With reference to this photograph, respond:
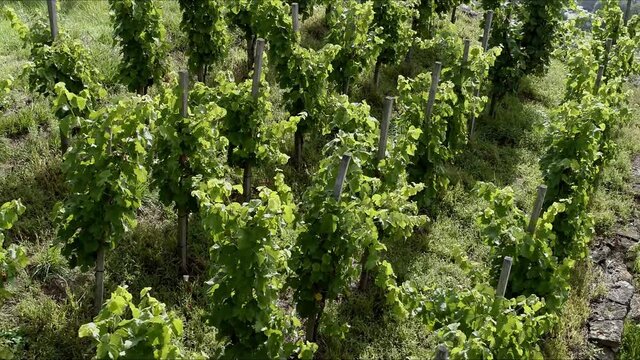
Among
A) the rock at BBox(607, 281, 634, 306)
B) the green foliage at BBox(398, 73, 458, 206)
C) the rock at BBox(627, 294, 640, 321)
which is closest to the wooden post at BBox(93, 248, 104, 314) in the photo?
the green foliage at BBox(398, 73, 458, 206)

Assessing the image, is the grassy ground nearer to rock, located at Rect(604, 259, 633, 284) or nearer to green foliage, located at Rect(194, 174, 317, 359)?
rock, located at Rect(604, 259, 633, 284)

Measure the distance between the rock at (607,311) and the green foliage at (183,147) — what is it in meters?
4.52

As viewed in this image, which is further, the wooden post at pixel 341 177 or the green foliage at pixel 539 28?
the green foliage at pixel 539 28

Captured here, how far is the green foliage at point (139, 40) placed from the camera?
8.39 m

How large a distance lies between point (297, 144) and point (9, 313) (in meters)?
4.18

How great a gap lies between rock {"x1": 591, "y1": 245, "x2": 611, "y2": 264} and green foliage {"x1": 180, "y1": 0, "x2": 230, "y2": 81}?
5984mm

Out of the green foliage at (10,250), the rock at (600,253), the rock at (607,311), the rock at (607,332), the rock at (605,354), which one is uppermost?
the green foliage at (10,250)

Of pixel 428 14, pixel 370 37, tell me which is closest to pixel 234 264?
pixel 370 37

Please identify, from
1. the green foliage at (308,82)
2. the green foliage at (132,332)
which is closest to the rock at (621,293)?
the green foliage at (308,82)

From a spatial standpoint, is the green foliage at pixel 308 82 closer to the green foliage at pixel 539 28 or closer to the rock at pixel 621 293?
the rock at pixel 621 293

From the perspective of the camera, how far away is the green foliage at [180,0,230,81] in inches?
374

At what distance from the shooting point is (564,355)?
263 inches

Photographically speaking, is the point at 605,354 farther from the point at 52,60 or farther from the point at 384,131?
the point at 52,60

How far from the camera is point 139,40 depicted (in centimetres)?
846
